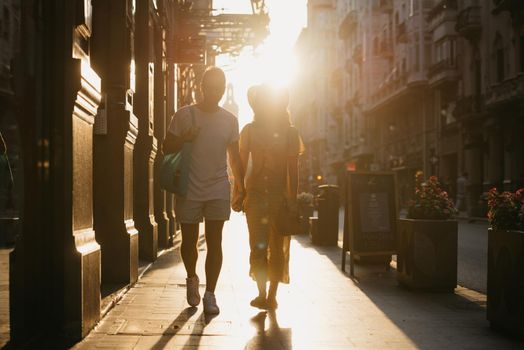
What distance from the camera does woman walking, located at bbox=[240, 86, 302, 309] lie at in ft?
20.3

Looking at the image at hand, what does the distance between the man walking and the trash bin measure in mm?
7724

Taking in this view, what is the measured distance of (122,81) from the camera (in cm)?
780

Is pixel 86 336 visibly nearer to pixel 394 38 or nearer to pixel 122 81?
pixel 122 81

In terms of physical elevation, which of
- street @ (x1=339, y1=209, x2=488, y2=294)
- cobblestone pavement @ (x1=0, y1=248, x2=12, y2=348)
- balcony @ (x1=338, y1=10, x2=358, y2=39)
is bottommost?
street @ (x1=339, y1=209, x2=488, y2=294)

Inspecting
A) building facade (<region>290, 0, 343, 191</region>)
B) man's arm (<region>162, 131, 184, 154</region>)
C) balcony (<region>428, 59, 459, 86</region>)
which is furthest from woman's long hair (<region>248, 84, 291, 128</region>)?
building facade (<region>290, 0, 343, 191</region>)

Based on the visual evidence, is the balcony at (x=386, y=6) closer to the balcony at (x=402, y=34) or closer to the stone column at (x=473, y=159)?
the balcony at (x=402, y=34)

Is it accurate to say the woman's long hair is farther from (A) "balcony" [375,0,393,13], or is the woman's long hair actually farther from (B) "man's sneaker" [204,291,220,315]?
(A) "balcony" [375,0,393,13]

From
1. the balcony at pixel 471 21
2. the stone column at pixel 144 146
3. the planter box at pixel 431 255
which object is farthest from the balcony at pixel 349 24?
the planter box at pixel 431 255

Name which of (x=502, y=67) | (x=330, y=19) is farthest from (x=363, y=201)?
(x=330, y=19)

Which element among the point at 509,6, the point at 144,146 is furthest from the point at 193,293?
the point at 509,6

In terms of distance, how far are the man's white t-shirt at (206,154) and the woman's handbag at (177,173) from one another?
82mm

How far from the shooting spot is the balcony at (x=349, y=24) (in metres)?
57.6

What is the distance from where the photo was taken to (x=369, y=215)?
954 centimetres

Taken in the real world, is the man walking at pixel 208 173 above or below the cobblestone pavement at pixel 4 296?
above
